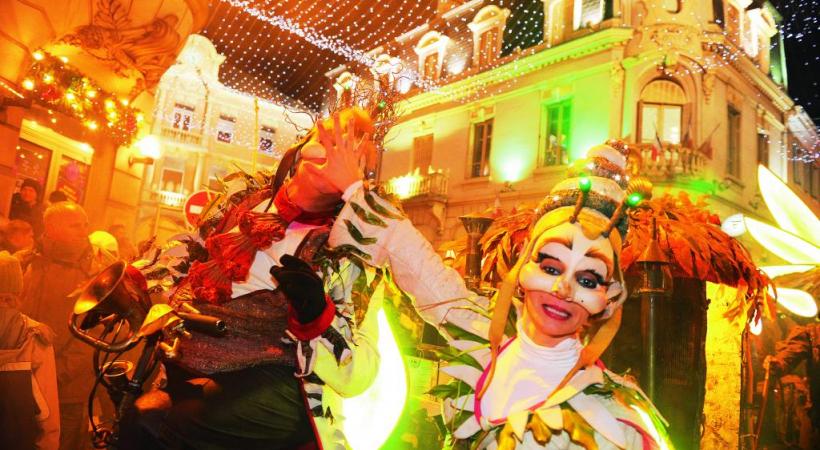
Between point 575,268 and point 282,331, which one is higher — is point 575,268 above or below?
above

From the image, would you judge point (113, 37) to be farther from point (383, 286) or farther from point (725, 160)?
point (725, 160)

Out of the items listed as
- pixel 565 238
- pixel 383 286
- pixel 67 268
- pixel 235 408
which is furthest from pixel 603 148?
pixel 67 268

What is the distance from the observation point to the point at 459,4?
1859 centimetres

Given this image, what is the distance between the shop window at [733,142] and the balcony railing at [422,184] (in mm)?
7970

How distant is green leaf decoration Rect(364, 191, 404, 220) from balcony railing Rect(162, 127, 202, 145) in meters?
Result: 26.8

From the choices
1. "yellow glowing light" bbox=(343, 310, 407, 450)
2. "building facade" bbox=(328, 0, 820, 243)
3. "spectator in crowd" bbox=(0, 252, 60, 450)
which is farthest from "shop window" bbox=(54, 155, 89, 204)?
"yellow glowing light" bbox=(343, 310, 407, 450)

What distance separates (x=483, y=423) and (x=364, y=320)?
547mm

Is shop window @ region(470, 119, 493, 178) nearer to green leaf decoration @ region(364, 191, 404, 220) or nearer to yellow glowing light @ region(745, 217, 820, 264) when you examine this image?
yellow glowing light @ region(745, 217, 820, 264)

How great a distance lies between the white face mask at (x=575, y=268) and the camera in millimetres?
1822

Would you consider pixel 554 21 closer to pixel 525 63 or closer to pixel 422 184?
pixel 525 63

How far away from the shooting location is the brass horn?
6.59ft

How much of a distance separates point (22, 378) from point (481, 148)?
14.7m

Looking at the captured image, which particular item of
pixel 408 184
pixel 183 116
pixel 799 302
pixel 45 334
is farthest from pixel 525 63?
pixel 183 116

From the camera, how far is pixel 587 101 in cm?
1390
